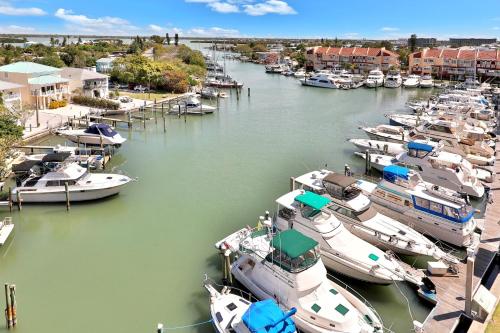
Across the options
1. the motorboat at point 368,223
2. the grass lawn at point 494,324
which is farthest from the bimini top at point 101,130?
the grass lawn at point 494,324

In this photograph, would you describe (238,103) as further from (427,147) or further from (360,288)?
(360,288)

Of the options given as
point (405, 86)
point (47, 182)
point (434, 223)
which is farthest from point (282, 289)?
point (405, 86)

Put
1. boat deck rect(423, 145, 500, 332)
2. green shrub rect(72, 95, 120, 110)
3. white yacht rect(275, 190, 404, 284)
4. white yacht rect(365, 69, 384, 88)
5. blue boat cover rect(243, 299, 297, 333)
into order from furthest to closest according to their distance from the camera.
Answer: white yacht rect(365, 69, 384, 88) < green shrub rect(72, 95, 120, 110) < white yacht rect(275, 190, 404, 284) < boat deck rect(423, 145, 500, 332) < blue boat cover rect(243, 299, 297, 333)

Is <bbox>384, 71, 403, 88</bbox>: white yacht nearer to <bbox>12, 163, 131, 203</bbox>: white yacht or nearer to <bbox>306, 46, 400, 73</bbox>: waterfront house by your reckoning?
<bbox>306, 46, 400, 73</bbox>: waterfront house

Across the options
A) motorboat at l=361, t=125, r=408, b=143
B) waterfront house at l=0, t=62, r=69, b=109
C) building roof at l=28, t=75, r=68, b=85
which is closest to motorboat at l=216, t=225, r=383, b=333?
motorboat at l=361, t=125, r=408, b=143

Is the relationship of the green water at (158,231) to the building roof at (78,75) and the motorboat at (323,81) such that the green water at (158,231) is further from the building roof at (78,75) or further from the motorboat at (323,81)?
the motorboat at (323,81)

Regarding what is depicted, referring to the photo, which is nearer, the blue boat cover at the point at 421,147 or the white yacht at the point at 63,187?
the white yacht at the point at 63,187
